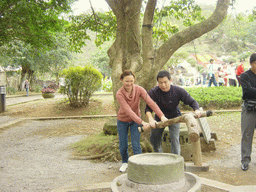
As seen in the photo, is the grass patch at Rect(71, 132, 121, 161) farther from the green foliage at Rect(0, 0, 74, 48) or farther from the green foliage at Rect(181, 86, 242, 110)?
the green foliage at Rect(181, 86, 242, 110)

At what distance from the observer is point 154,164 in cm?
222

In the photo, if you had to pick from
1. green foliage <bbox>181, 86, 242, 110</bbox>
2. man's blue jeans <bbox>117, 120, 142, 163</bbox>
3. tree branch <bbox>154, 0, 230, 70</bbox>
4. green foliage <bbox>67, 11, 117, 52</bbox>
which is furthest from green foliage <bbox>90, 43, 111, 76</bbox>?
man's blue jeans <bbox>117, 120, 142, 163</bbox>

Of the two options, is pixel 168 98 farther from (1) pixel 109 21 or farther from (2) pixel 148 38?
(1) pixel 109 21

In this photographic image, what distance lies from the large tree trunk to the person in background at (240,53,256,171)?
1990 millimetres

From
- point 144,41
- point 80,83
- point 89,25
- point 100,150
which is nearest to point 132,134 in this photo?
point 100,150

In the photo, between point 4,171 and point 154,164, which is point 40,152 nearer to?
point 4,171

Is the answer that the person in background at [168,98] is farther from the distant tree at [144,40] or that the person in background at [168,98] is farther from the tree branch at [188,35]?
the tree branch at [188,35]

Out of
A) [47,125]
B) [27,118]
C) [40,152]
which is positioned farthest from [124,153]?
[27,118]

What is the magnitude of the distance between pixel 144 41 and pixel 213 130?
156 inches

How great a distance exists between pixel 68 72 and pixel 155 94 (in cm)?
949

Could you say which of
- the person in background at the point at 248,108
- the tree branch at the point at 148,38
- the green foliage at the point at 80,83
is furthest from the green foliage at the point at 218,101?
the person in background at the point at 248,108

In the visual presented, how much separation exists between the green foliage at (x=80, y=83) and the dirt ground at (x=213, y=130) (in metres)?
0.50

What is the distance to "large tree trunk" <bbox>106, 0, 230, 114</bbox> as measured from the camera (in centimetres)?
613

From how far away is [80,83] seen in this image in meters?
12.7
